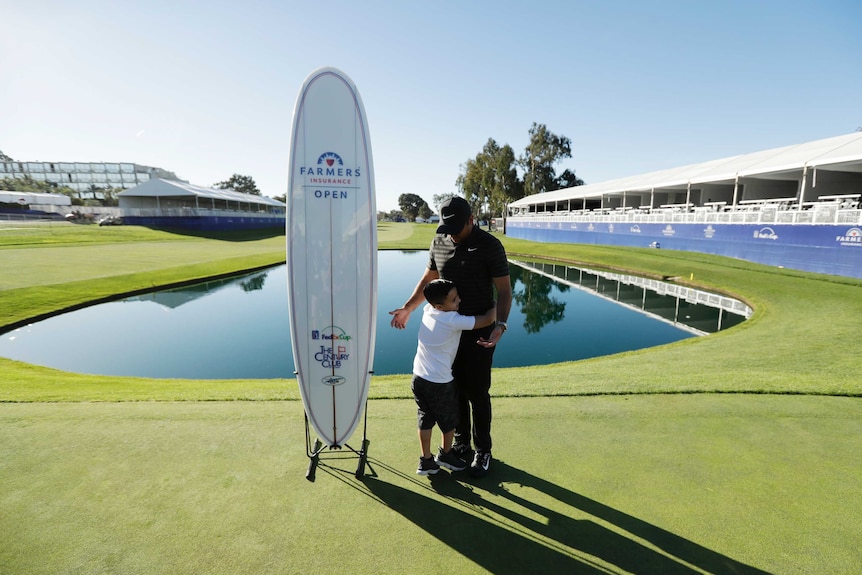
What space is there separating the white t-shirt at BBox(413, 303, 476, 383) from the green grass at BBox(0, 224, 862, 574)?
0.89 metres

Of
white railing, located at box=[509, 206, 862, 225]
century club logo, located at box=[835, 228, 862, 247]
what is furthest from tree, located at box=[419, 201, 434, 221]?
century club logo, located at box=[835, 228, 862, 247]

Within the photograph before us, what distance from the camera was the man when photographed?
118 inches

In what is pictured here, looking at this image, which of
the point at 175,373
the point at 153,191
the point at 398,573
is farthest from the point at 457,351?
the point at 153,191

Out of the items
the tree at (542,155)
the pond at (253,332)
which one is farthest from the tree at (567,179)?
the pond at (253,332)

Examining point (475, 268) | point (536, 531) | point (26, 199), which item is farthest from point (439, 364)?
point (26, 199)

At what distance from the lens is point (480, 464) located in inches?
124

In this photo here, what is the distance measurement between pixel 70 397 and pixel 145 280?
1567 cm

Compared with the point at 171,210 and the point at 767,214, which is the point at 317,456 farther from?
the point at 171,210

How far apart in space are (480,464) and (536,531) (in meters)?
0.70

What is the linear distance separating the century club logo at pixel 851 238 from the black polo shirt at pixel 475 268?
1926 centimetres

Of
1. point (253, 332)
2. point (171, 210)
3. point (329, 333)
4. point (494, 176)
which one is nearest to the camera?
point (329, 333)

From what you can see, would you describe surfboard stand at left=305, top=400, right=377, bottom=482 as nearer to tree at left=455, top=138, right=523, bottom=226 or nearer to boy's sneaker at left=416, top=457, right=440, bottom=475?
boy's sneaker at left=416, top=457, right=440, bottom=475

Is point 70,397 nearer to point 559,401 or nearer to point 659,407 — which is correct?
point 559,401

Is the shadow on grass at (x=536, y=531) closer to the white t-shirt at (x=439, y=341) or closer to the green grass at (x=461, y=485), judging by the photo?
the green grass at (x=461, y=485)
